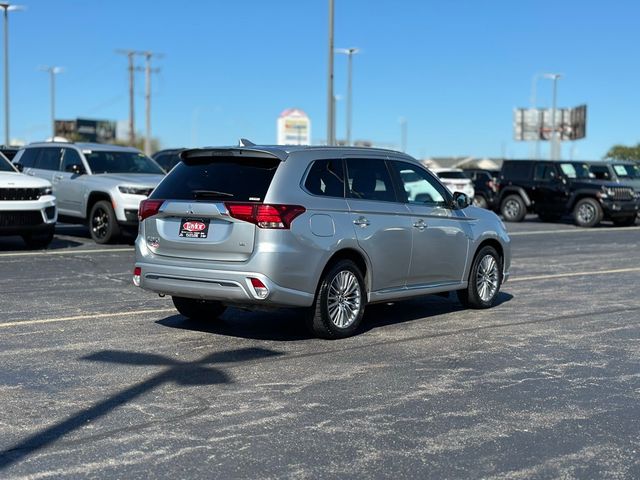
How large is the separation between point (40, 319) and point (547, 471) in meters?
5.66

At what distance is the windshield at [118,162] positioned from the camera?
1725cm

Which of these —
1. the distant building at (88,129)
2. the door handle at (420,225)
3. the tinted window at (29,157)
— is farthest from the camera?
the distant building at (88,129)

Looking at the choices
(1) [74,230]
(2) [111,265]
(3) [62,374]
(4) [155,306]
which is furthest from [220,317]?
(1) [74,230]

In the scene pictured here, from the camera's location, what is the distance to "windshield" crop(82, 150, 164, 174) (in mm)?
17250

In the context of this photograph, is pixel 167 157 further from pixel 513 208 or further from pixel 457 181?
pixel 457 181

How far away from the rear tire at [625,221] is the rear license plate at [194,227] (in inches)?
805

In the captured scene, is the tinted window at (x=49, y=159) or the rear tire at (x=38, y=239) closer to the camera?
the rear tire at (x=38, y=239)

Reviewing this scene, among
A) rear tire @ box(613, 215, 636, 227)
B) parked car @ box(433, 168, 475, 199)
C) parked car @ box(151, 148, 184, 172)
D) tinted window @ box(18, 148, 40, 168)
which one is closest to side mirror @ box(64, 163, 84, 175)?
tinted window @ box(18, 148, 40, 168)

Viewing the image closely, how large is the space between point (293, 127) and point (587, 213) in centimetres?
4282

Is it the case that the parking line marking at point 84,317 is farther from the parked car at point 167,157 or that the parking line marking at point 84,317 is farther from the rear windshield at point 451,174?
the rear windshield at point 451,174

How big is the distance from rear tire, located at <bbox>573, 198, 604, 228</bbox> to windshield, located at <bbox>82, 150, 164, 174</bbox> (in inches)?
529

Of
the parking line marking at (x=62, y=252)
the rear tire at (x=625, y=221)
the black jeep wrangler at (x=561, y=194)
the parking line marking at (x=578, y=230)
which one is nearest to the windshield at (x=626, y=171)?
the black jeep wrangler at (x=561, y=194)

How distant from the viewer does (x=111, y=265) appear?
Result: 511 inches

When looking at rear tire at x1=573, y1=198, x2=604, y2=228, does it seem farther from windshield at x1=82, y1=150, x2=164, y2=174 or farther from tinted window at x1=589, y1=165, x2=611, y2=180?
windshield at x1=82, y1=150, x2=164, y2=174
